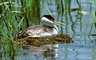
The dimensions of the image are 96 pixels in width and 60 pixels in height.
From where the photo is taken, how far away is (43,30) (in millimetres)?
13125

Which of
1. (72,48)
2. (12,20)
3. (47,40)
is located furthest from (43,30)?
(72,48)

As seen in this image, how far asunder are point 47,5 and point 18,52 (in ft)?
19.4

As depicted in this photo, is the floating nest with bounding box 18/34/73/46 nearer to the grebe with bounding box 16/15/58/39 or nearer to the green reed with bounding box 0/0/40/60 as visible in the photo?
the grebe with bounding box 16/15/58/39

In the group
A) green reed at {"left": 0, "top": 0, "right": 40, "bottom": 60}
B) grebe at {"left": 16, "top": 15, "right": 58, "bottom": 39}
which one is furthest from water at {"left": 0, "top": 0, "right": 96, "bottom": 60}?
grebe at {"left": 16, "top": 15, "right": 58, "bottom": 39}

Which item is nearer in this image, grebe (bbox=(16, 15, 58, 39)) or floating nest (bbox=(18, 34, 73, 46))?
floating nest (bbox=(18, 34, 73, 46))

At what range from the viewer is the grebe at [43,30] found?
12.8 meters

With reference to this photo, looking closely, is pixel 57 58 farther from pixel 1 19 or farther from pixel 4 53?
pixel 1 19

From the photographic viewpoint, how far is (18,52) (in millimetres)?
10883

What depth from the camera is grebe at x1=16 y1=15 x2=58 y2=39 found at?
502 inches

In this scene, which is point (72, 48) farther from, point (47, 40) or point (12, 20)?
point (12, 20)

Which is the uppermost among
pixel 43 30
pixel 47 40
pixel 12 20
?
pixel 12 20

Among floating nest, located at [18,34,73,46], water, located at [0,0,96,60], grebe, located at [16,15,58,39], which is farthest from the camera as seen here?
grebe, located at [16,15,58,39]

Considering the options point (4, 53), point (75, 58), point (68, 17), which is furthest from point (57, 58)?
point (68, 17)

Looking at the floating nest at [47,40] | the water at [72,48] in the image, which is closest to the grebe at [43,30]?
the floating nest at [47,40]
